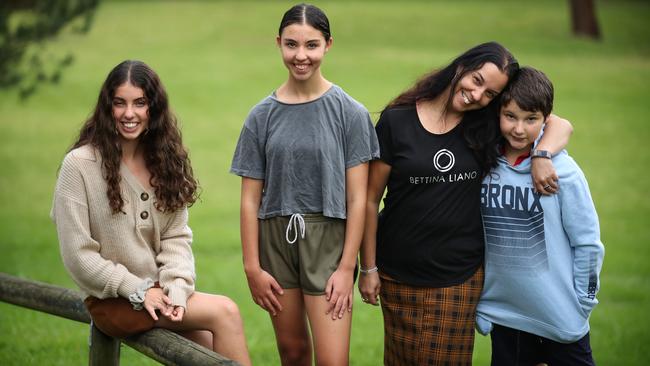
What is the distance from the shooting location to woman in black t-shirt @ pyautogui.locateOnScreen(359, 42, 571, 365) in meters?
3.42

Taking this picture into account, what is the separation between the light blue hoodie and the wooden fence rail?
3.85 feet

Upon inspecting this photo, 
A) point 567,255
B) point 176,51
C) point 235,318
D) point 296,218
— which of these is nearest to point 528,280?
point 567,255

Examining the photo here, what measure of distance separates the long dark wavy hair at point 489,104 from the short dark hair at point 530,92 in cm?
4

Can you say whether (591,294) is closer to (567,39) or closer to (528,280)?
(528,280)

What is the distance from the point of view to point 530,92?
11.1ft

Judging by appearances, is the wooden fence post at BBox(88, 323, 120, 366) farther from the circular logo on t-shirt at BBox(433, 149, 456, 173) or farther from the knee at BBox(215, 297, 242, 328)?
the circular logo on t-shirt at BBox(433, 149, 456, 173)

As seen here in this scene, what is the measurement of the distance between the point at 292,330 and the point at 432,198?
2.46 feet

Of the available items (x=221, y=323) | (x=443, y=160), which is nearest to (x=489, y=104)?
(x=443, y=160)

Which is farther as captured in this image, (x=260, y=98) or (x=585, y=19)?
(x=585, y=19)

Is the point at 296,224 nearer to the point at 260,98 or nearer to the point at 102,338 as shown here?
the point at 102,338

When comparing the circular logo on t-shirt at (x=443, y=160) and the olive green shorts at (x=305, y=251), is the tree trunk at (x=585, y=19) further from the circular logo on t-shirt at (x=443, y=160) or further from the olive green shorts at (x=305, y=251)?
the olive green shorts at (x=305, y=251)

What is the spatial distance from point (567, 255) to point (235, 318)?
127 cm

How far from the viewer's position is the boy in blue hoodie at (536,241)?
3.32 meters

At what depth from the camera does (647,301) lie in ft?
25.1
